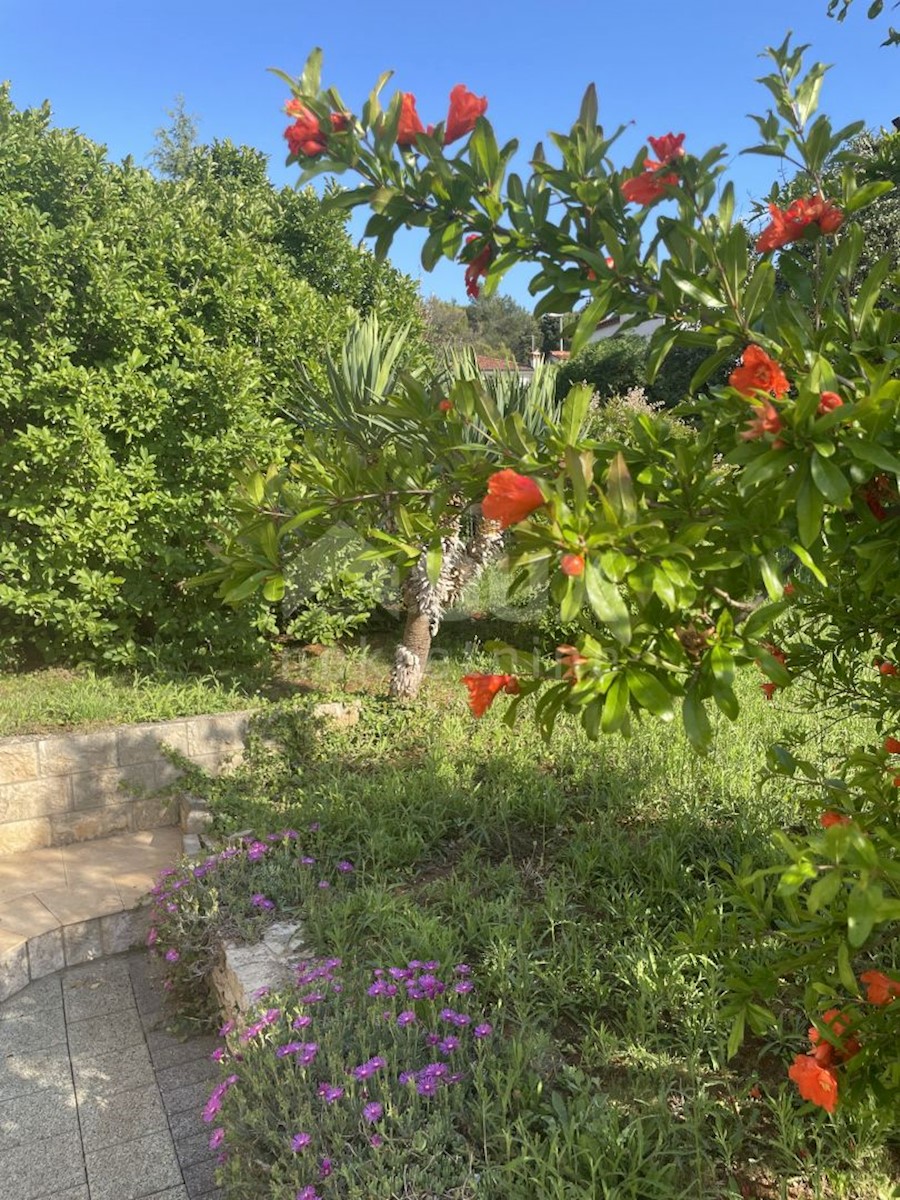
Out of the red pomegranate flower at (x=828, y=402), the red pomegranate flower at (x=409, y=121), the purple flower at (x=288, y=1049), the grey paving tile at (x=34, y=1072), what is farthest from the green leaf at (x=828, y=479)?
the grey paving tile at (x=34, y=1072)

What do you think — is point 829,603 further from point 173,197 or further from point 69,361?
point 173,197

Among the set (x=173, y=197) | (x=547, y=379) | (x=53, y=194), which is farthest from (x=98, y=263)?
(x=547, y=379)

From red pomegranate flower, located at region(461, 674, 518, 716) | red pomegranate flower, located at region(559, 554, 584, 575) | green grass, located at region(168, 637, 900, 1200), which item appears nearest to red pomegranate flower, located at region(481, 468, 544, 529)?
red pomegranate flower, located at region(559, 554, 584, 575)

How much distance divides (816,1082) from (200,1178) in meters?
1.94

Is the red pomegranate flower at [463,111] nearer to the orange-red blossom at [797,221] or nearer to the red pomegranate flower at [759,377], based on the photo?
the orange-red blossom at [797,221]

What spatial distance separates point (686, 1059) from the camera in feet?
7.52

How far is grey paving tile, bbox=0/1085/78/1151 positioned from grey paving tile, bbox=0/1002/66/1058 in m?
0.29

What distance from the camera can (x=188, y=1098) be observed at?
111 inches

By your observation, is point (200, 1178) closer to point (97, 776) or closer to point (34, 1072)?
point (34, 1072)

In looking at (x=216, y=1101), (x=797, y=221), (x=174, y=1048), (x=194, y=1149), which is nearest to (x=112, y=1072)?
(x=174, y=1048)

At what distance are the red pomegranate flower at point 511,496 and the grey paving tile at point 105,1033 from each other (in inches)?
118

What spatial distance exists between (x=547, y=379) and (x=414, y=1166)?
464 cm

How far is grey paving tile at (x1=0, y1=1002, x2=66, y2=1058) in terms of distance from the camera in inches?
124

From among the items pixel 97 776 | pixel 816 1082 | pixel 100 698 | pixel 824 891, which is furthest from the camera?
pixel 100 698
